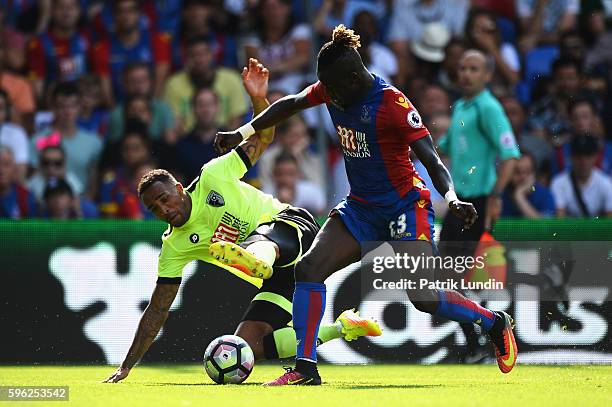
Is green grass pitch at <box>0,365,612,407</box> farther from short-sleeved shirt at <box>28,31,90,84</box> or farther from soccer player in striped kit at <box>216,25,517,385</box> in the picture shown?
short-sleeved shirt at <box>28,31,90,84</box>

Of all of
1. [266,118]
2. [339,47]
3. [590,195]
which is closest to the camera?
[339,47]

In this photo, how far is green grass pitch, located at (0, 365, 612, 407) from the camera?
6750 millimetres

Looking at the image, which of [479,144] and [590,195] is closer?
[479,144]

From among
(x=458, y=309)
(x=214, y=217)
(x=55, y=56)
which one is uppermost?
(x=55, y=56)

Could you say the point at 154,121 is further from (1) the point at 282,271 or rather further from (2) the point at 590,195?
(1) the point at 282,271

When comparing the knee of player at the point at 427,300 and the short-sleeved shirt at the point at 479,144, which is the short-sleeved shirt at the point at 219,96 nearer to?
the short-sleeved shirt at the point at 479,144

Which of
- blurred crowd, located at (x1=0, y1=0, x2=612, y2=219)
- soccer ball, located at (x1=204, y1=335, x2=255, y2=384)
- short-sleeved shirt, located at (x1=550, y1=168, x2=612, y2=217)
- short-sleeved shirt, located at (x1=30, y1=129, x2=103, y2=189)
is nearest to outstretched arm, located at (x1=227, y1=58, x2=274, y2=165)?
soccer ball, located at (x1=204, y1=335, x2=255, y2=384)

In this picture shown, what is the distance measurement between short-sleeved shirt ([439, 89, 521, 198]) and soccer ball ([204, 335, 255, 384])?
10.5ft

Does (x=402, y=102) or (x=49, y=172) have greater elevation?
(x=49, y=172)

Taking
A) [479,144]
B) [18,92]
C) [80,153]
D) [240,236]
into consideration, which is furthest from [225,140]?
[18,92]

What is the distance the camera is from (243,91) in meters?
14.6

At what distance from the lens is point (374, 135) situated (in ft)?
25.4

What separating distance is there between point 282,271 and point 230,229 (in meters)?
0.52

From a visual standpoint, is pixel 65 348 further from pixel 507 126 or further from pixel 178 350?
pixel 507 126
